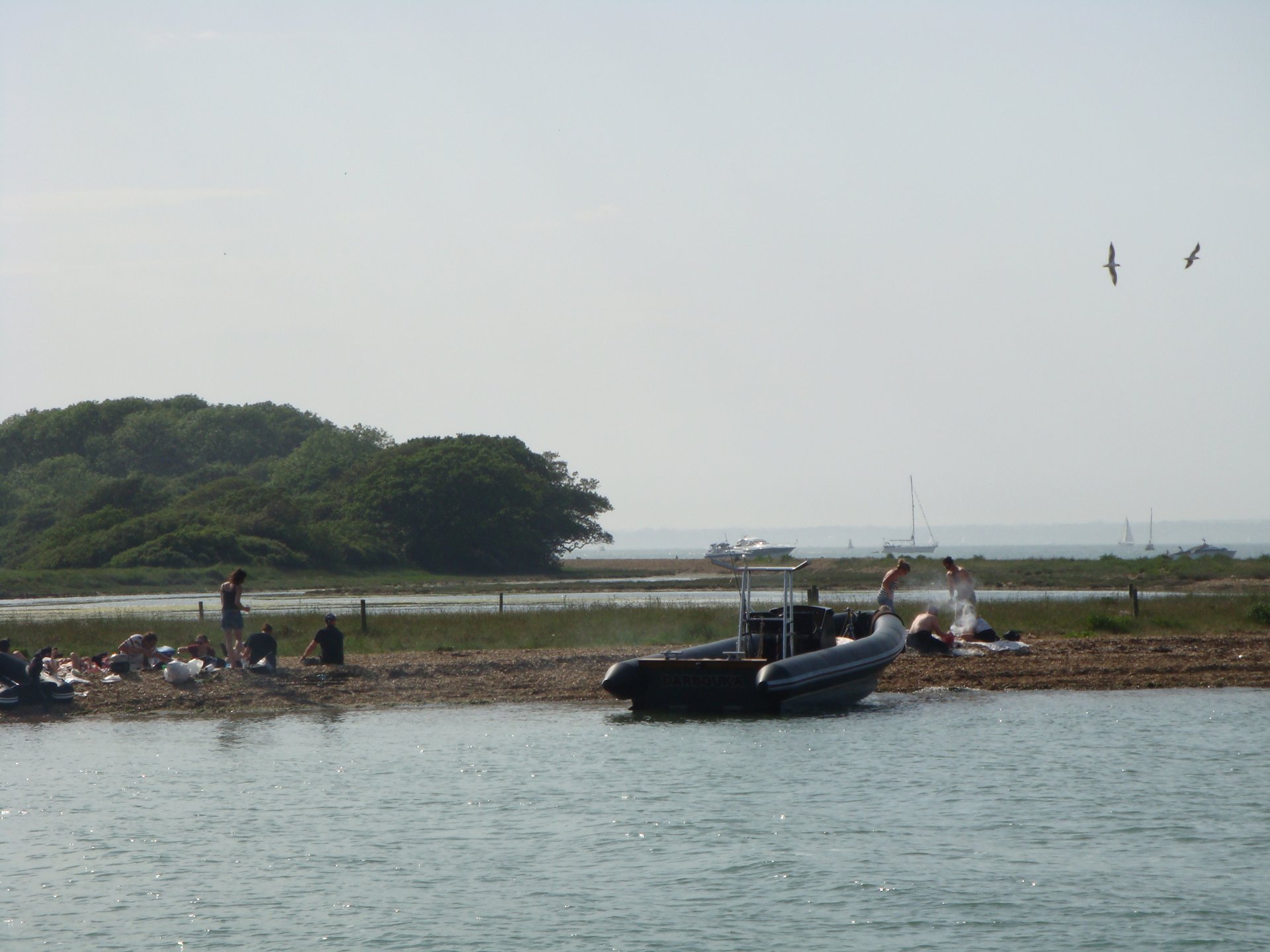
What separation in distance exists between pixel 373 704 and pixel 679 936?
40.4 feet

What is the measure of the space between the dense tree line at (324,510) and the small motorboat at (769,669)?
58222 mm

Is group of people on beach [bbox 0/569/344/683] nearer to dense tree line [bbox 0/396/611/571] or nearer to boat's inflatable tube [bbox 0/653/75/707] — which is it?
boat's inflatable tube [bbox 0/653/75/707]

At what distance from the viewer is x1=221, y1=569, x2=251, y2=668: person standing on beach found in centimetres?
2141

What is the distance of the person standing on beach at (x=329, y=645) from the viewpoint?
2333cm

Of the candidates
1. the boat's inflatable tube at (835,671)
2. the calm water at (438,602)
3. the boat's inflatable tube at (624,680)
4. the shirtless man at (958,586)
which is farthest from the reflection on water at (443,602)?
the boat's inflatable tube at (624,680)

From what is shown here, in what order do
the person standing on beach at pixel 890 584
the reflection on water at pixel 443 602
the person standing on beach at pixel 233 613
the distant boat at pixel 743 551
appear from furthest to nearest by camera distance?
the reflection on water at pixel 443 602 < the person standing on beach at pixel 890 584 < the person standing on beach at pixel 233 613 < the distant boat at pixel 743 551

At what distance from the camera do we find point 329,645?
2336 centimetres

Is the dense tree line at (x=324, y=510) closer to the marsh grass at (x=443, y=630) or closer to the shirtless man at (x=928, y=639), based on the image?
the marsh grass at (x=443, y=630)

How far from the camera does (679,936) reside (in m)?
9.73

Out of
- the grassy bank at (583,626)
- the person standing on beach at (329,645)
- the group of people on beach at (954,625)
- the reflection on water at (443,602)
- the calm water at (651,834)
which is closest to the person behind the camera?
the calm water at (651,834)

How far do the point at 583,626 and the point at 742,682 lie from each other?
1232 cm

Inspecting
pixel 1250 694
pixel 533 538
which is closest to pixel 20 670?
pixel 1250 694

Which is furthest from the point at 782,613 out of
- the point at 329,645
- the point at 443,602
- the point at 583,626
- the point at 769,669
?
the point at 443,602

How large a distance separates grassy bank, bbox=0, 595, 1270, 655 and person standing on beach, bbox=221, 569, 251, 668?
12.3 ft
